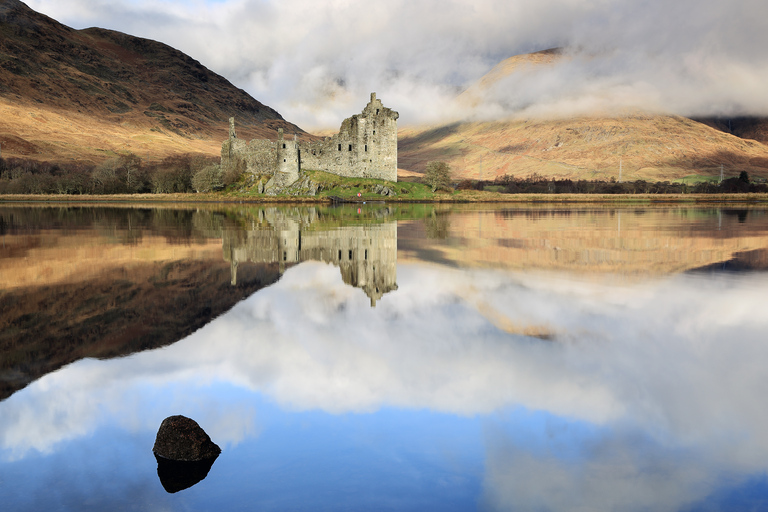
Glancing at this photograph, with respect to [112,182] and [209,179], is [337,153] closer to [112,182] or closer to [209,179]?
[209,179]

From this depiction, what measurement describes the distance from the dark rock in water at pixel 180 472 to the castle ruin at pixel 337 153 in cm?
5950

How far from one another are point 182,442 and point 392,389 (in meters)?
2.41

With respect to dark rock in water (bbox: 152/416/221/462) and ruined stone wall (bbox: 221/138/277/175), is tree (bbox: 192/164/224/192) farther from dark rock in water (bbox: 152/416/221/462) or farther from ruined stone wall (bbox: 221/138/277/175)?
dark rock in water (bbox: 152/416/221/462)

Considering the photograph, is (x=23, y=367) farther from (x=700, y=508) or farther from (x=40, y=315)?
(x=700, y=508)

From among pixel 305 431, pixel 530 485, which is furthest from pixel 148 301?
pixel 530 485

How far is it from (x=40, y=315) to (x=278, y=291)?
14.8ft

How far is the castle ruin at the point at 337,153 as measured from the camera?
6291 cm

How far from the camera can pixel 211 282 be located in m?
12.7

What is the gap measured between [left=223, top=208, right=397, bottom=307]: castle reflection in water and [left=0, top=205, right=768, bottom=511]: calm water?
517 millimetres

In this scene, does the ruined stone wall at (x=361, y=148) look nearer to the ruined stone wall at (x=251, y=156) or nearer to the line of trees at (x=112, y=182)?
the ruined stone wall at (x=251, y=156)

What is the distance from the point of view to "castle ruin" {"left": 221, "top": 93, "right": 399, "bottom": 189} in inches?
2477

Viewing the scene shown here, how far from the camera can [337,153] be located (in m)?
63.9

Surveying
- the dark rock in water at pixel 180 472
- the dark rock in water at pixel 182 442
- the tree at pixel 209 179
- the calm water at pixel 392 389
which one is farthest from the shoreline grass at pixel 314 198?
the dark rock in water at pixel 180 472

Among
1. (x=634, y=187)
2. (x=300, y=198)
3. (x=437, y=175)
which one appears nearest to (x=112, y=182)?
(x=300, y=198)
